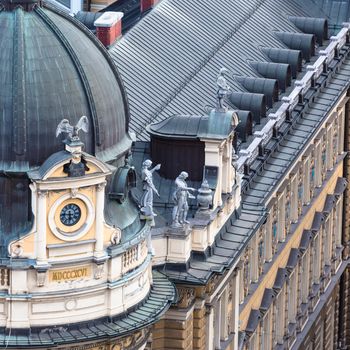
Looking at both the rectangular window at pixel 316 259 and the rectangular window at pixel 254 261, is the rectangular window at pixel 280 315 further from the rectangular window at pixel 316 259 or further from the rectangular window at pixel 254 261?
the rectangular window at pixel 316 259

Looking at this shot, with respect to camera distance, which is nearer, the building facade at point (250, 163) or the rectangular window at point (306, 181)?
the building facade at point (250, 163)

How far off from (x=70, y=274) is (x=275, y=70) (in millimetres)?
41315

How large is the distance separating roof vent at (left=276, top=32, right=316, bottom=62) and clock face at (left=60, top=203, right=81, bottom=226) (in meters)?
48.1

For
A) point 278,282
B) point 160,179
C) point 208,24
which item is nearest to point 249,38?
point 208,24

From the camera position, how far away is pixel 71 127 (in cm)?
9556

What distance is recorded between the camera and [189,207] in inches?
4281

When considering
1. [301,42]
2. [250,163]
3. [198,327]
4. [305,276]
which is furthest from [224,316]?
[301,42]

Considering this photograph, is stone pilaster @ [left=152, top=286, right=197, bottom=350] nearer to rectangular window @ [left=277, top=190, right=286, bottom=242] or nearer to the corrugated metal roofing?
the corrugated metal roofing

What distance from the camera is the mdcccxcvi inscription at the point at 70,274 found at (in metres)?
96.2

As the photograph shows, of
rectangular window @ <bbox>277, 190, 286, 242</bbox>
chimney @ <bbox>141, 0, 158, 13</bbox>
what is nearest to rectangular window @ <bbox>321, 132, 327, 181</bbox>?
rectangular window @ <bbox>277, 190, 286, 242</bbox>

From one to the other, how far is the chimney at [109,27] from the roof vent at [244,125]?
7.30 metres

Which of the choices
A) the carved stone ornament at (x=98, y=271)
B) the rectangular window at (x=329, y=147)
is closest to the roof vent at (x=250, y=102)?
the rectangular window at (x=329, y=147)

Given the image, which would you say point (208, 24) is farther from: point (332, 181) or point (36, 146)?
point (36, 146)

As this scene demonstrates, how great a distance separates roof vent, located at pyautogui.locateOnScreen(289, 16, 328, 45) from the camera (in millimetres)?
146125
